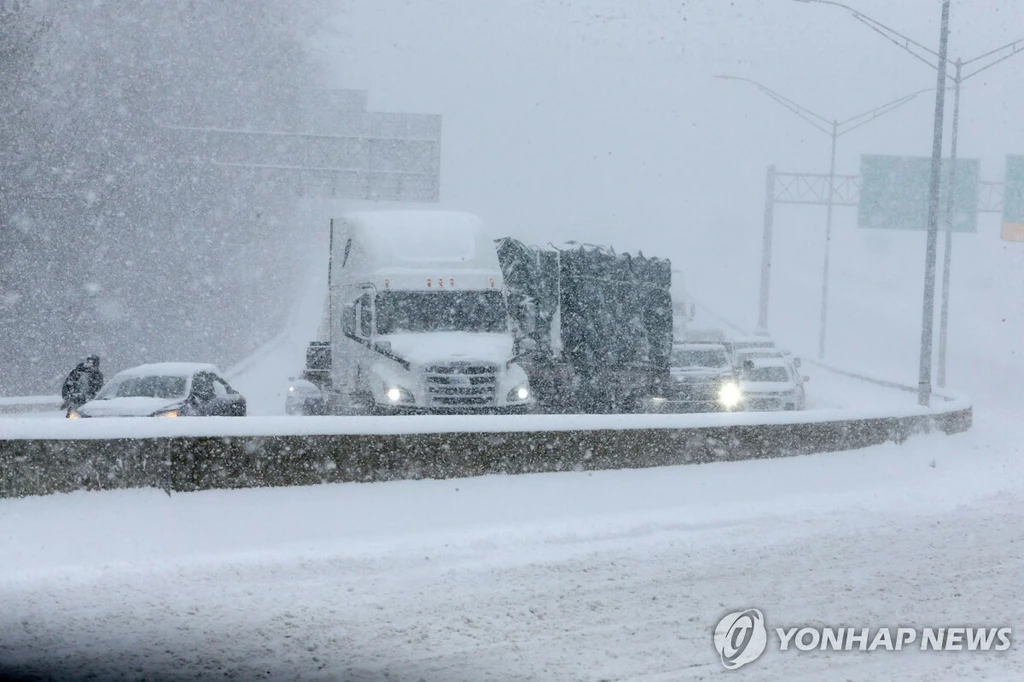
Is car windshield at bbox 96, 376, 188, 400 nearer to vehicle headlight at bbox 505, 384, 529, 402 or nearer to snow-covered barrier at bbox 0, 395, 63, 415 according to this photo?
vehicle headlight at bbox 505, 384, 529, 402

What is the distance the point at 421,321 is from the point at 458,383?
1302 mm

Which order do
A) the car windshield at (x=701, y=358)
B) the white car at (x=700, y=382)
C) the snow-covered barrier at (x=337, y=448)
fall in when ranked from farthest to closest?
the car windshield at (x=701, y=358)
the white car at (x=700, y=382)
the snow-covered barrier at (x=337, y=448)

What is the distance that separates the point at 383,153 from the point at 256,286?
71.7ft

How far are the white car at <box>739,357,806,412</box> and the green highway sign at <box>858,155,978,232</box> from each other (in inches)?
1160

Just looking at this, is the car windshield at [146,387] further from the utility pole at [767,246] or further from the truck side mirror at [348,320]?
the utility pole at [767,246]

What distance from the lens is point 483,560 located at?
1065 cm

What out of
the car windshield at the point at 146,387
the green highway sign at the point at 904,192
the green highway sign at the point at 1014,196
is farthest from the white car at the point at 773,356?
the green highway sign at the point at 904,192

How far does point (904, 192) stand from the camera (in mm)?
55875

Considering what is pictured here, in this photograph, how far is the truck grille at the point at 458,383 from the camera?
1952cm

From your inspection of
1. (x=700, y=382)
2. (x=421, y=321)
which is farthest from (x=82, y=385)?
(x=700, y=382)

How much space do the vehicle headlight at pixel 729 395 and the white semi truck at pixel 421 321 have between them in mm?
6911

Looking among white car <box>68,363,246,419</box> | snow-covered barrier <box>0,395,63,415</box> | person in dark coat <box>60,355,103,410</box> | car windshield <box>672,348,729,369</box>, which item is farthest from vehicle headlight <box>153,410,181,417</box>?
car windshield <box>672,348,729,369</box>

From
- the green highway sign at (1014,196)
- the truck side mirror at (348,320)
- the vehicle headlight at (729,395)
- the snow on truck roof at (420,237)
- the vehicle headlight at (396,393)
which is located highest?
the green highway sign at (1014,196)

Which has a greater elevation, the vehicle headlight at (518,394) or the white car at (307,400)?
the vehicle headlight at (518,394)
